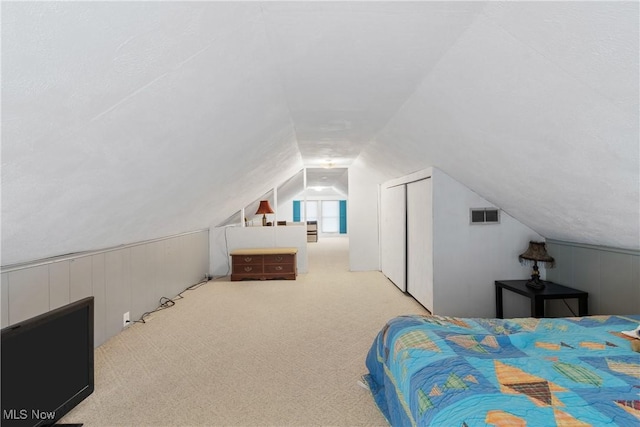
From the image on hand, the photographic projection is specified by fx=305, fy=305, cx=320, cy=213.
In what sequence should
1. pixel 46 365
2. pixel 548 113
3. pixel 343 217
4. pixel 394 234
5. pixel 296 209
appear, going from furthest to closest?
pixel 343 217, pixel 296 209, pixel 394 234, pixel 548 113, pixel 46 365

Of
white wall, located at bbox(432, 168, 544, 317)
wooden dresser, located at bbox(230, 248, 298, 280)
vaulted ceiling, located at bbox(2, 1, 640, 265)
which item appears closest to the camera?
vaulted ceiling, located at bbox(2, 1, 640, 265)

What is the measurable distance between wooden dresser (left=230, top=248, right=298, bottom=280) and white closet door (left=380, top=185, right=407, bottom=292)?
5.73 feet

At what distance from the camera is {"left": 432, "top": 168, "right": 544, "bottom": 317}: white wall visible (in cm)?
361

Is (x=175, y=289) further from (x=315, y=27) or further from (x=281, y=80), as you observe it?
(x=315, y=27)

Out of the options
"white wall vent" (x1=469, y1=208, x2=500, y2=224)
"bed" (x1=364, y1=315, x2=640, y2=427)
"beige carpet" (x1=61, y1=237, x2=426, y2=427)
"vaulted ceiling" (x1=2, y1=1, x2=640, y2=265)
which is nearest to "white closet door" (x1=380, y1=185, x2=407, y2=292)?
"beige carpet" (x1=61, y1=237, x2=426, y2=427)

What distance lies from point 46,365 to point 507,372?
7.51 ft

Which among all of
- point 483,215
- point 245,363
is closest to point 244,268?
point 245,363

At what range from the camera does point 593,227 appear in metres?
2.63

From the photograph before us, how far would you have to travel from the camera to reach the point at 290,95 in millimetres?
2488

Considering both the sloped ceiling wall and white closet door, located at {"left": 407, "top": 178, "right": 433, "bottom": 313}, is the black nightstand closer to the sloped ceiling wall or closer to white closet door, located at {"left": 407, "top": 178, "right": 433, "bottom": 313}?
the sloped ceiling wall

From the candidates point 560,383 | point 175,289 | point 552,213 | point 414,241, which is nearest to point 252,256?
point 175,289

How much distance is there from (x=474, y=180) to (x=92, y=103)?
3251 mm

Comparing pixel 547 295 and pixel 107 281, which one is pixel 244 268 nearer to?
pixel 107 281

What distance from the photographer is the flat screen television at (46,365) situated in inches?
54.6
